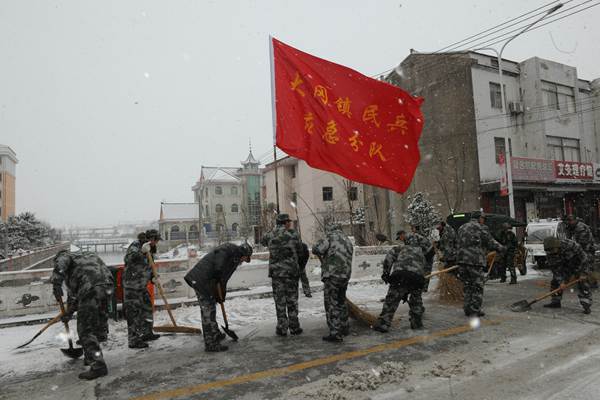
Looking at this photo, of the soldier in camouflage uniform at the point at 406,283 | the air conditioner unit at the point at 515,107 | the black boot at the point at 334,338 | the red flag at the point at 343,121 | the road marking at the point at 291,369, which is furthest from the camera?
the air conditioner unit at the point at 515,107

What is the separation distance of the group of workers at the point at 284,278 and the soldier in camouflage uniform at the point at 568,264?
0.05ft

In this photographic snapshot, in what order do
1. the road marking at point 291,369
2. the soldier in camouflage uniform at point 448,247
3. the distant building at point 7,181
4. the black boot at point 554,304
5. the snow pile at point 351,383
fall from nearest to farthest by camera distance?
the snow pile at point 351,383 → the road marking at point 291,369 → the black boot at point 554,304 → the soldier in camouflage uniform at point 448,247 → the distant building at point 7,181

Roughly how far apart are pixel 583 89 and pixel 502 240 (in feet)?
71.8

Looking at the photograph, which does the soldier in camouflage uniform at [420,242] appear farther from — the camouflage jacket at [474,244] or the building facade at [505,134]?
the building facade at [505,134]

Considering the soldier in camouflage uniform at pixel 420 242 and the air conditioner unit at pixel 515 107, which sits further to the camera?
the air conditioner unit at pixel 515 107

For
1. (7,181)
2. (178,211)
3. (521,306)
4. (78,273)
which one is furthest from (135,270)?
(7,181)

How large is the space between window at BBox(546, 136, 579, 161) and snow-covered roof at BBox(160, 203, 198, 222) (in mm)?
53810

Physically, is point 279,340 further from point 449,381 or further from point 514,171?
point 514,171


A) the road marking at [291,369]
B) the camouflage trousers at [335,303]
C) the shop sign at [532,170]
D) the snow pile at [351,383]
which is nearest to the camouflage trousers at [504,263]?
the road marking at [291,369]

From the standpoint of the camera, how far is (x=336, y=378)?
4.10 meters

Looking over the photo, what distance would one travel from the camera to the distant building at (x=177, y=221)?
64188 mm

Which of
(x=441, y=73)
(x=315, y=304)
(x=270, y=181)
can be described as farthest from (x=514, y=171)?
(x=270, y=181)

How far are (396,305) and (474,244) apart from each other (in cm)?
202

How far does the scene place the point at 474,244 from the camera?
698cm
